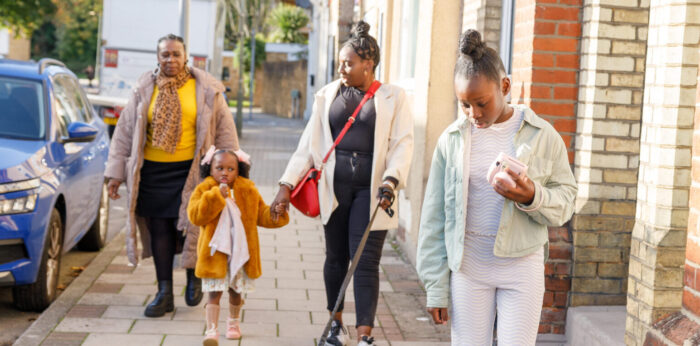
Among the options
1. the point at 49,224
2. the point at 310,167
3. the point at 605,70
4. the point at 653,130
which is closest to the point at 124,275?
the point at 49,224

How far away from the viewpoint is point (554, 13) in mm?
5246

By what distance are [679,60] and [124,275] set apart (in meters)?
5.11

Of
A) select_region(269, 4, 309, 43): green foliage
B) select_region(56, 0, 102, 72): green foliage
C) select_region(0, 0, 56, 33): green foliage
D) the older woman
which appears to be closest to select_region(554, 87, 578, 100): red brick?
the older woman

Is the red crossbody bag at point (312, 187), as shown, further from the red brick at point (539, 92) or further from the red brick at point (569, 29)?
the red brick at point (569, 29)

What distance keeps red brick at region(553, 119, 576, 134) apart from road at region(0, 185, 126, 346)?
142 inches

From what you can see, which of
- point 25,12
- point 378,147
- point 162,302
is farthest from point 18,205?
point 25,12

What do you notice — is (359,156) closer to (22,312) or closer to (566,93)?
(566,93)

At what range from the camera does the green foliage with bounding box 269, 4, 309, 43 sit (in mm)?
47688

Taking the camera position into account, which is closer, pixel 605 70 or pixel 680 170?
pixel 680 170

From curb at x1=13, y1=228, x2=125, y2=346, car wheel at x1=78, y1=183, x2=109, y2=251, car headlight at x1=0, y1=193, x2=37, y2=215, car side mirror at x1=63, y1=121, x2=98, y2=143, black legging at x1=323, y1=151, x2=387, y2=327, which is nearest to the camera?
black legging at x1=323, y1=151, x2=387, y2=327

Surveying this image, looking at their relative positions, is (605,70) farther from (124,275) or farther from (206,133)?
(124,275)

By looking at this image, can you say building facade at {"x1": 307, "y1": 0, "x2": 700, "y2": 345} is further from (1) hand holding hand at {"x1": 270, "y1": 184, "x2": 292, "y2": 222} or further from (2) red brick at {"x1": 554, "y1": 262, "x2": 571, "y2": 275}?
(1) hand holding hand at {"x1": 270, "y1": 184, "x2": 292, "y2": 222}

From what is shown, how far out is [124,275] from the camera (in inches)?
294

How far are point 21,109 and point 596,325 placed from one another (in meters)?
4.49
